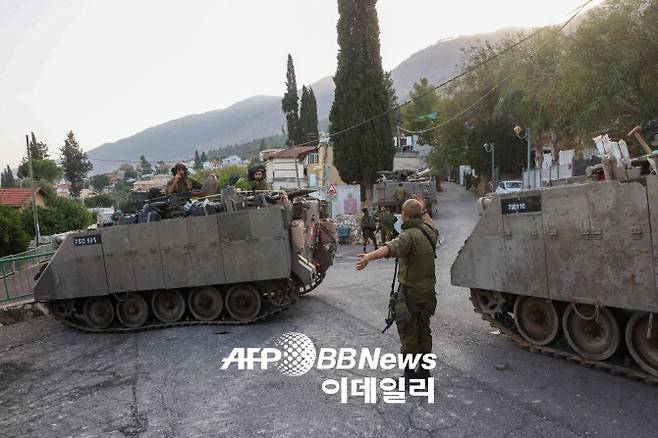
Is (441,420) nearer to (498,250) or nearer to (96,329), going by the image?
(498,250)

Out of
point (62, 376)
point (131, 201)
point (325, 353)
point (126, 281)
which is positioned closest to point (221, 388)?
point (325, 353)

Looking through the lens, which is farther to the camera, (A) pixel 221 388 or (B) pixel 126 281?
(B) pixel 126 281

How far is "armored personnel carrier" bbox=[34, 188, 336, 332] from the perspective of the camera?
950cm

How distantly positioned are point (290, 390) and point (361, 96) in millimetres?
27112

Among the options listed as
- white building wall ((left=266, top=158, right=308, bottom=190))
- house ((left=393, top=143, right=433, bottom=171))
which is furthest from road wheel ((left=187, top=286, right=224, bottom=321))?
white building wall ((left=266, top=158, right=308, bottom=190))

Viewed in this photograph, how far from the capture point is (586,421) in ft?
16.2

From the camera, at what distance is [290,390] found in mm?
6168

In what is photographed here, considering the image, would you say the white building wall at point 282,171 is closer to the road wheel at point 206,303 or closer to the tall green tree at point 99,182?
the road wheel at point 206,303

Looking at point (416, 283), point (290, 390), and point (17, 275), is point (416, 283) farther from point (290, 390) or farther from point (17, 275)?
point (17, 275)

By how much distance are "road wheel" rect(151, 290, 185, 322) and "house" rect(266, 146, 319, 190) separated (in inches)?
1786

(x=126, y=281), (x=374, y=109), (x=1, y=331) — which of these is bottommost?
(x=1, y=331)

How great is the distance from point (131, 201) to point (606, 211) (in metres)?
8.35

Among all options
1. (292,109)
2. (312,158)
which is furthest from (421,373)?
(292,109)

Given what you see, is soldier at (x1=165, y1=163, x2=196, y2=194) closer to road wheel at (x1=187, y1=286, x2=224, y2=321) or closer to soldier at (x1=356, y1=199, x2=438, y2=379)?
road wheel at (x1=187, y1=286, x2=224, y2=321)
